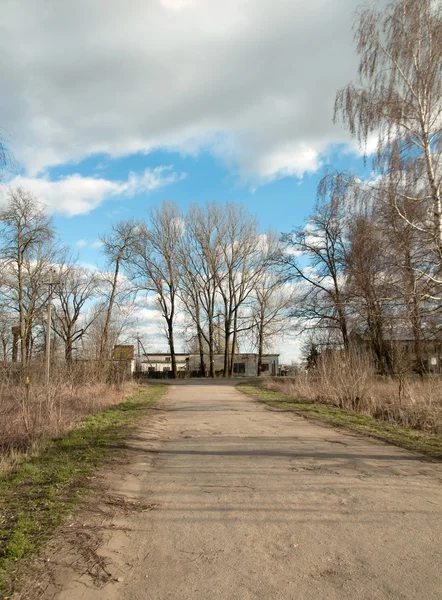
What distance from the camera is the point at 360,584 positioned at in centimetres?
336

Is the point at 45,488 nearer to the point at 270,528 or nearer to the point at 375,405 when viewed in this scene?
the point at 270,528

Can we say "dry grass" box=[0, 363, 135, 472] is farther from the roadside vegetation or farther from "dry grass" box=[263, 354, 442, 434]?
"dry grass" box=[263, 354, 442, 434]

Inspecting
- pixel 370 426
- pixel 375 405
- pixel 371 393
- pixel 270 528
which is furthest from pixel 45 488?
pixel 371 393

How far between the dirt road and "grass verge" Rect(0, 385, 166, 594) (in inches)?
16.5

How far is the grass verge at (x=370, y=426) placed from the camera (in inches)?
348

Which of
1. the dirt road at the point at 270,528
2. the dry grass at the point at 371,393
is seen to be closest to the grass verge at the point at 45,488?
the dirt road at the point at 270,528

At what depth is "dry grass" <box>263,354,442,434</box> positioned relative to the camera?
12.8 metres

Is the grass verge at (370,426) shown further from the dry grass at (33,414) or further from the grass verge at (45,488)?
the dry grass at (33,414)

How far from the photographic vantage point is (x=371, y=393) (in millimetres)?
15938

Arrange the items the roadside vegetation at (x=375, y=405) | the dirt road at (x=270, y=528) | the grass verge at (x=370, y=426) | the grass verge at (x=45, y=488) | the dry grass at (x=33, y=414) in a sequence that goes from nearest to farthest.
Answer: the dirt road at (x=270, y=528) < the grass verge at (x=45, y=488) < the grass verge at (x=370, y=426) < the dry grass at (x=33, y=414) < the roadside vegetation at (x=375, y=405)

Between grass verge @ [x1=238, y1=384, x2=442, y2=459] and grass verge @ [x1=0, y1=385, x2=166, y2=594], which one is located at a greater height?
grass verge @ [x1=0, y1=385, x2=166, y2=594]

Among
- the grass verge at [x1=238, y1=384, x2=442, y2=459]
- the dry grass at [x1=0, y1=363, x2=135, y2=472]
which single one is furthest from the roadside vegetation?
the dry grass at [x1=0, y1=363, x2=135, y2=472]

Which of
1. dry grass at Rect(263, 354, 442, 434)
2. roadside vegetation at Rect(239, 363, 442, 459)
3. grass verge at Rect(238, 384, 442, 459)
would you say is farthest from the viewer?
dry grass at Rect(263, 354, 442, 434)

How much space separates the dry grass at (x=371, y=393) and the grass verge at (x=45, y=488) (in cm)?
791
